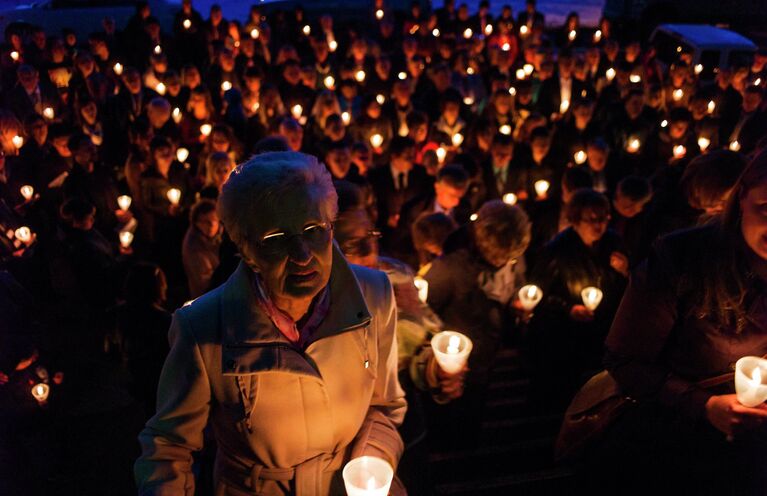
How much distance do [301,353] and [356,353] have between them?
0.17 metres

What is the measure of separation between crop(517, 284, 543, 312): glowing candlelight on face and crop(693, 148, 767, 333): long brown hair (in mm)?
1551

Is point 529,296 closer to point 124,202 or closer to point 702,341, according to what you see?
point 702,341

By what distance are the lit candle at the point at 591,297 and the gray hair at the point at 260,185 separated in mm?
2381

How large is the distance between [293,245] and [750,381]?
5.13 ft

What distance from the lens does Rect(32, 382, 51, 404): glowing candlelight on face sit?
3.52 meters

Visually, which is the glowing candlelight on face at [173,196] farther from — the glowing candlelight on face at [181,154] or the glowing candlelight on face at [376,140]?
the glowing candlelight on face at [376,140]

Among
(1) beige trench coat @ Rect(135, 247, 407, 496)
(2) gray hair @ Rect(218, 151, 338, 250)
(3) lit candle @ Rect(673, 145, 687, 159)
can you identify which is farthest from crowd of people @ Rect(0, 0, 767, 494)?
(2) gray hair @ Rect(218, 151, 338, 250)

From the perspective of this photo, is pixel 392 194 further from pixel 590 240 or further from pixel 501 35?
pixel 501 35

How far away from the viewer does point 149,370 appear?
3.39 meters

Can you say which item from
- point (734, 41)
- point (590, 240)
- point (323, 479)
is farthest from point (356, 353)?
point (734, 41)

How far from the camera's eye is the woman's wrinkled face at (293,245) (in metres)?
1.61

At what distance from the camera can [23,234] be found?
4.88 meters

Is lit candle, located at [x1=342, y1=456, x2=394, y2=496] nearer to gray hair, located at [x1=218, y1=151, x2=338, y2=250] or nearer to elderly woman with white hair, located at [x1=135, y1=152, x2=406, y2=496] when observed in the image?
elderly woman with white hair, located at [x1=135, y1=152, x2=406, y2=496]

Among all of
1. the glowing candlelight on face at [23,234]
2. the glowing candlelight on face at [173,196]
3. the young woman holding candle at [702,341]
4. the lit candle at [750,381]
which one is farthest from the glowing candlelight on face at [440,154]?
the lit candle at [750,381]
